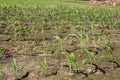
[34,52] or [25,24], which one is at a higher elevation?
[25,24]

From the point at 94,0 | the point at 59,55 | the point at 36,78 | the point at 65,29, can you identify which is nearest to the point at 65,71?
the point at 36,78

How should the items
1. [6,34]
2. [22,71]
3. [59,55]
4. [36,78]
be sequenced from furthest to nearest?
[6,34] → [59,55] → [22,71] → [36,78]

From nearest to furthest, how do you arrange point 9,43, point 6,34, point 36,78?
1. point 36,78
2. point 9,43
3. point 6,34

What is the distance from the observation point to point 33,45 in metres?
4.32

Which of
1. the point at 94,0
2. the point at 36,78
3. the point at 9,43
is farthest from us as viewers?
the point at 94,0

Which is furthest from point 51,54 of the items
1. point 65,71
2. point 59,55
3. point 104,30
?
point 104,30

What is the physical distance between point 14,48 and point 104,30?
102 inches

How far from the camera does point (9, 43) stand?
4.39 metres

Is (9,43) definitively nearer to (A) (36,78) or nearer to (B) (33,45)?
(B) (33,45)

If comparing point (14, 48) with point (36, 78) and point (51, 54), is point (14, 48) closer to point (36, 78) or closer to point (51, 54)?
point (51, 54)

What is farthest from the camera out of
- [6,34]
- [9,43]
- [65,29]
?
[65,29]

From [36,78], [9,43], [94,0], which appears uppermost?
[94,0]

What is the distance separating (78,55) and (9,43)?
4.08ft

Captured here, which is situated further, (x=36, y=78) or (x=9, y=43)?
(x=9, y=43)
